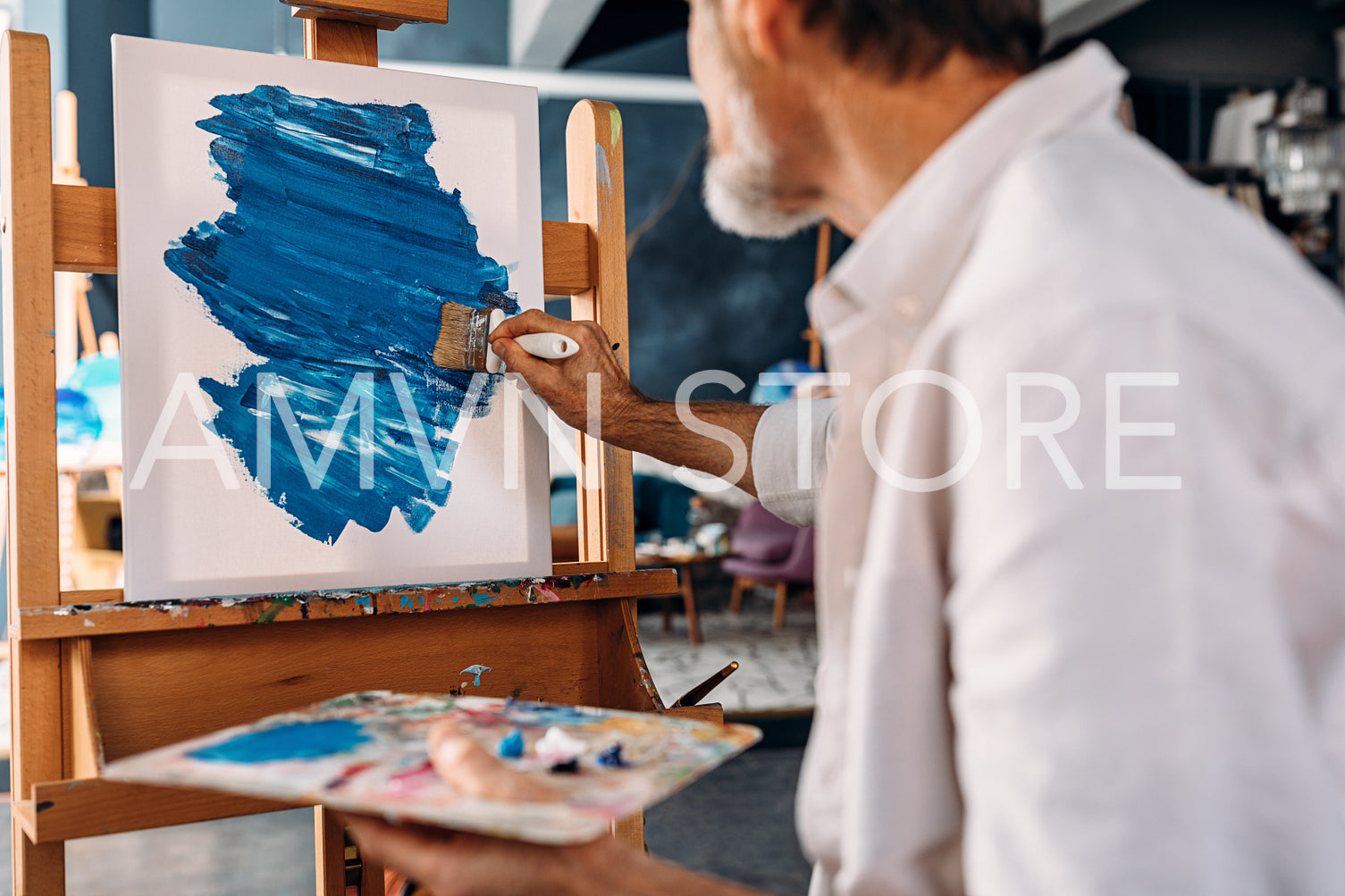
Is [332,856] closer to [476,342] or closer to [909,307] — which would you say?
[476,342]

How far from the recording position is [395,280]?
1.25m

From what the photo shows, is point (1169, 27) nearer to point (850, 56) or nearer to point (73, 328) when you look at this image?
point (73, 328)

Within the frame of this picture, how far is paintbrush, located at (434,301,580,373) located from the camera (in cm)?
125

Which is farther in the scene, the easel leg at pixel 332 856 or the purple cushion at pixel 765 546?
the purple cushion at pixel 765 546

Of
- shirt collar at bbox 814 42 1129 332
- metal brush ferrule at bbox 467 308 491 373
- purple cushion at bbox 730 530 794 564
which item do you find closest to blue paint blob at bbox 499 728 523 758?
shirt collar at bbox 814 42 1129 332

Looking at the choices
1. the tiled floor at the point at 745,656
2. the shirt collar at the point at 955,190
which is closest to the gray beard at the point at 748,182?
the shirt collar at the point at 955,190

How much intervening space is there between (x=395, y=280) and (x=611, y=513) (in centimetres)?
39

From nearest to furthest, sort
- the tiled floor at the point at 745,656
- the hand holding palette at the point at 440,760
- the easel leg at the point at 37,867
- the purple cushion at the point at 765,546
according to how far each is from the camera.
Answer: the hand holding palette at the point at 440,760 < the easel leg at the point at 37,867 < the tiled floor at the point at 745,656 < the purple cushion at the point at 765,546

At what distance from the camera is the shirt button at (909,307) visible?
64 cm

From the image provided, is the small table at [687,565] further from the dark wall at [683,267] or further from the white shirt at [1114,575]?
the white shirt at [1114,575]

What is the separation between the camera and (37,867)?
970 mm

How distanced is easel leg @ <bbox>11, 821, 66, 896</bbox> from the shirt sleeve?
818mm

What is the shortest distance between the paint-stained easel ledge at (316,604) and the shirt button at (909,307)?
697 mm

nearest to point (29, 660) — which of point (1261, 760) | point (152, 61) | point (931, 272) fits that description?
point (152, 61)
